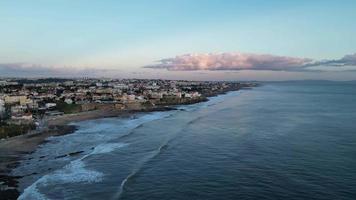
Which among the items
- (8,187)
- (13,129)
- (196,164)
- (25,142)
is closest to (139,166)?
(196,164)

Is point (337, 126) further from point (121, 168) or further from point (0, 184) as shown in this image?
point (0, 184)

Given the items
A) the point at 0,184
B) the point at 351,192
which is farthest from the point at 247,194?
the point at 0,184

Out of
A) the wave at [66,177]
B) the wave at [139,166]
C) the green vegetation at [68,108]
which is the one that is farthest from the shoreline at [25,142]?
the wave at [139,166]

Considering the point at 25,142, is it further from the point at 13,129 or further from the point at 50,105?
the point at 50,105

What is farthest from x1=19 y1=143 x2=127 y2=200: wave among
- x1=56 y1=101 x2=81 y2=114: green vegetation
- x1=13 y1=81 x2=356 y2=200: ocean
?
x1=56 y1=101 x2=81 y2=114: green vegetation

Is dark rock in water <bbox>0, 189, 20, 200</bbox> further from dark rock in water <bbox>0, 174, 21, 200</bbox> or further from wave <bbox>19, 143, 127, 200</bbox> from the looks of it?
wave <bbox>19, 143, 127, 200</bbox>

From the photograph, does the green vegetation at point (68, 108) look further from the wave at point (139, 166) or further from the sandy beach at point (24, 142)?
the wave at point (139, 166)
